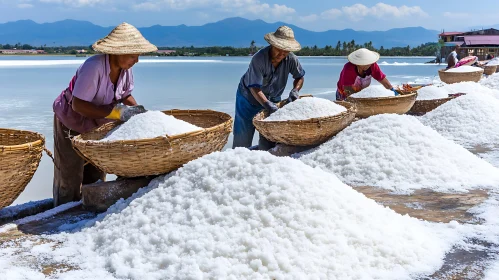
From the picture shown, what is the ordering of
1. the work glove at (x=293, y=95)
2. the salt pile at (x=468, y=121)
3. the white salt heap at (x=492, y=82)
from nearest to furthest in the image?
the work glove at (x=293, y=95) < the salt pile at (x=468, y=121) < the white salt heap at (x=492, y=82)

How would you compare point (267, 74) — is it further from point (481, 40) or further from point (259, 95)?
point (481, 40)

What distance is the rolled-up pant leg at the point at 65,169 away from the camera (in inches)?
89.7

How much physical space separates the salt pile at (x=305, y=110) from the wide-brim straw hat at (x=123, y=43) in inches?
38.4

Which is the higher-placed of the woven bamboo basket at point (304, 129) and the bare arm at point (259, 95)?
the bare arm at point (259, 95)

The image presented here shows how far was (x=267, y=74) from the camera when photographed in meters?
3.13

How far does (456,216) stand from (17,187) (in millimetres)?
1599

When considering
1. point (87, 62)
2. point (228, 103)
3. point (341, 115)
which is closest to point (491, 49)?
point (228, 103)

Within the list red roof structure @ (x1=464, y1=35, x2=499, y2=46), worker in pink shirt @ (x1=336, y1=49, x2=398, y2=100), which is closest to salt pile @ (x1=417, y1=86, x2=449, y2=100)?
worker in pink shirt @ (x1=336, y1=49, x2=398, y2=100)

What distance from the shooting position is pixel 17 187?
1.80m

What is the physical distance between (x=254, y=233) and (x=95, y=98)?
3.39 feet

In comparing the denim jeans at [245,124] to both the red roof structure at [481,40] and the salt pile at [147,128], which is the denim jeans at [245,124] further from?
the red roof structure at [481,40]

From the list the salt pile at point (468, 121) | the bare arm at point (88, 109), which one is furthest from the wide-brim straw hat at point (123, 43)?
the salt pile at point (468, 121)

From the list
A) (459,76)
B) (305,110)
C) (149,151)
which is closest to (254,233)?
(149,151)

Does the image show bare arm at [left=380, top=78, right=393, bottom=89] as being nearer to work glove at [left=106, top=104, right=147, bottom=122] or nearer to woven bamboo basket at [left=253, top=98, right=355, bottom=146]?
woven bamboo basket at [left=253, top=98, right=355, bottom=146]
